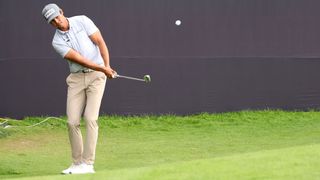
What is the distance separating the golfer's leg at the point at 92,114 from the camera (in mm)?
6348

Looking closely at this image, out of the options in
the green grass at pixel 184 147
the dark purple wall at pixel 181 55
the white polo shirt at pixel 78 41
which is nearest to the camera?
the green grass at pixel 184 147

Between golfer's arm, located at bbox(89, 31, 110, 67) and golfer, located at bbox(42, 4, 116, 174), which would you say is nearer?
golfer, located at bbox(42, 4, 116, 174)

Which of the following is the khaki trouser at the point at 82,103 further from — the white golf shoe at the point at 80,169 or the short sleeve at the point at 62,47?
the short sleeve at the point at 62,47

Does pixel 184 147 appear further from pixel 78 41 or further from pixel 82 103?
pixel 78 41

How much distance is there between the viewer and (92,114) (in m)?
6.36

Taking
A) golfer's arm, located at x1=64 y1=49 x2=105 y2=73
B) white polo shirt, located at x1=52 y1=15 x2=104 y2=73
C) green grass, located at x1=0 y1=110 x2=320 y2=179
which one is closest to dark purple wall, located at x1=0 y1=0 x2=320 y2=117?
green grass, located at x1=0 y1=110 x2=320 y2=179

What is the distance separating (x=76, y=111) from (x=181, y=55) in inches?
140

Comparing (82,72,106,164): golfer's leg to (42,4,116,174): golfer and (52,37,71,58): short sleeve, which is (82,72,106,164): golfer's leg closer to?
(42,4,116,174): golfer

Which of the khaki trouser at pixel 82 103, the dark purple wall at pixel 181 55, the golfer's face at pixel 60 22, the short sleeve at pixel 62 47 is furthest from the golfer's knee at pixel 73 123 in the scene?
the dark purple wall at pixel 181 55

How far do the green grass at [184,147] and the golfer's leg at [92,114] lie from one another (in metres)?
0.29

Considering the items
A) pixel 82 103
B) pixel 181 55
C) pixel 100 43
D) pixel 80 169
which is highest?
pixel 100 43

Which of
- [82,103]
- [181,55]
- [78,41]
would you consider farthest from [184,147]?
[78,41]

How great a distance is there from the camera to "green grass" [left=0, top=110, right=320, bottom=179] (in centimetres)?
513

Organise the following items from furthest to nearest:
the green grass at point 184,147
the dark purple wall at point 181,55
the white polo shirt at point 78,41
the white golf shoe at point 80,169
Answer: the dark purple wall at point 181,55 < the white polo shirt at point 78,41 < the white golf shoe at point 80,169 < the green grass at point 184,147
